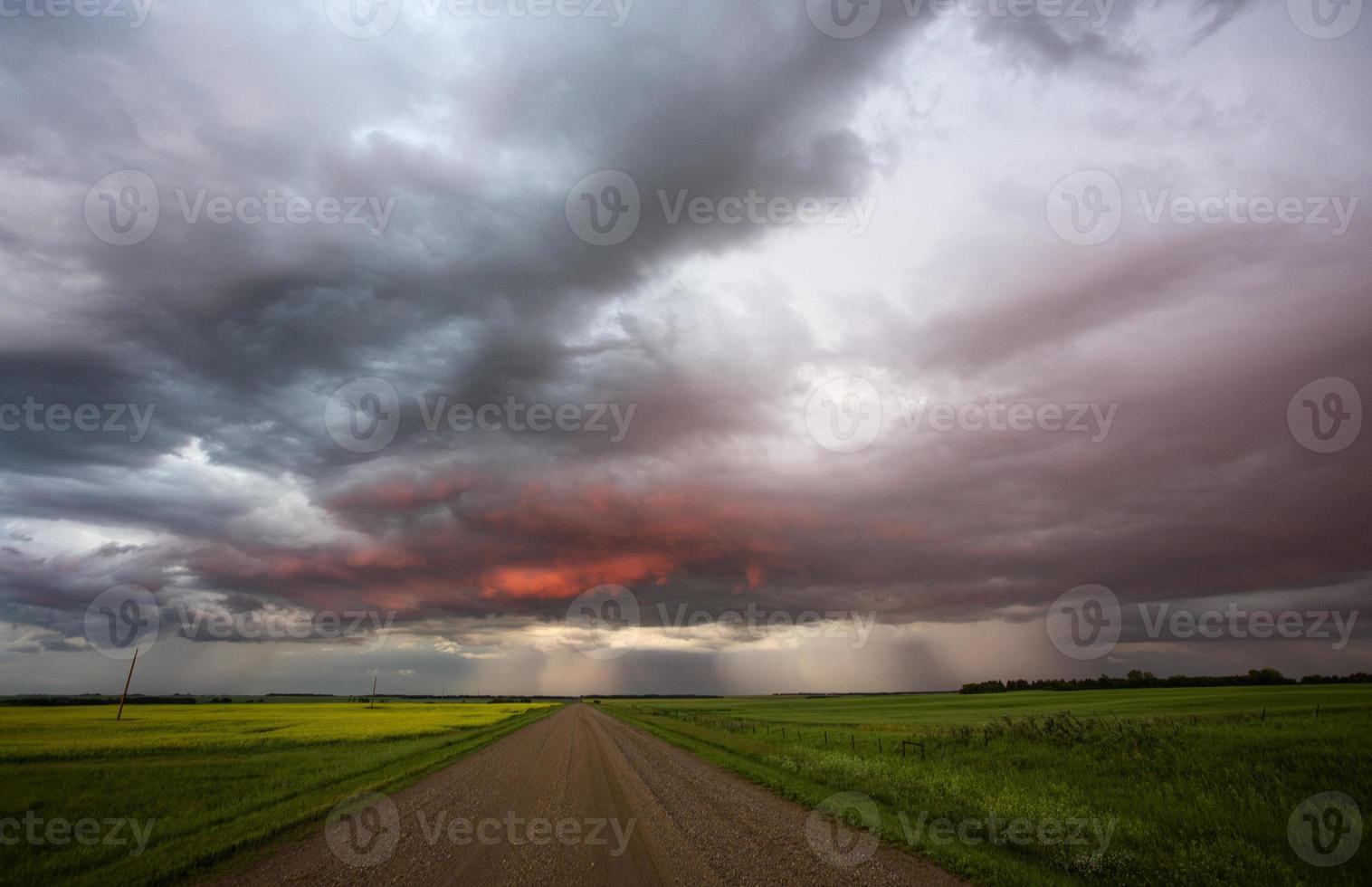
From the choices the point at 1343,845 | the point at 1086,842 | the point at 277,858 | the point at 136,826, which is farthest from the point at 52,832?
the point at 1343,845

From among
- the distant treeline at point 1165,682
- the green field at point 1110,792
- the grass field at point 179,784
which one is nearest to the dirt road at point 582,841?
the grass field at point 179,784

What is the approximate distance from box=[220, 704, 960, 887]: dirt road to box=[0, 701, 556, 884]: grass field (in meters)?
1.96

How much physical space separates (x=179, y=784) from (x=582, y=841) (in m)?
18.4

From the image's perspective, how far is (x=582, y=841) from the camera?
1295cm

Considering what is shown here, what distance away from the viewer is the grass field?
12.1 metres

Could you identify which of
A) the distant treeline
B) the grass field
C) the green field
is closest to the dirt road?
the grass field

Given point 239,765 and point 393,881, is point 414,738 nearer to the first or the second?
point 239,765

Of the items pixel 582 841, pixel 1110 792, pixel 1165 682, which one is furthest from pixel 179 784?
pixel 1165 682

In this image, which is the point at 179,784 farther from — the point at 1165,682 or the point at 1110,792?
the point at 1165,682

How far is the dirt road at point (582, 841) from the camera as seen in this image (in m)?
10.7

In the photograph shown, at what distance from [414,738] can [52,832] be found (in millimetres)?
32534

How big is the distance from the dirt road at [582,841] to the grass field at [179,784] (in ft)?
6.41

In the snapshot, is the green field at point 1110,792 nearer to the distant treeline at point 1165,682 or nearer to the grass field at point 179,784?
the grass field at point 179,784

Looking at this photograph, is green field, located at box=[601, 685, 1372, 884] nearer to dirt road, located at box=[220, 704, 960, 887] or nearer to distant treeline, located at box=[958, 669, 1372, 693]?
dirt road, located at box=[220, 704, 960, 887]
